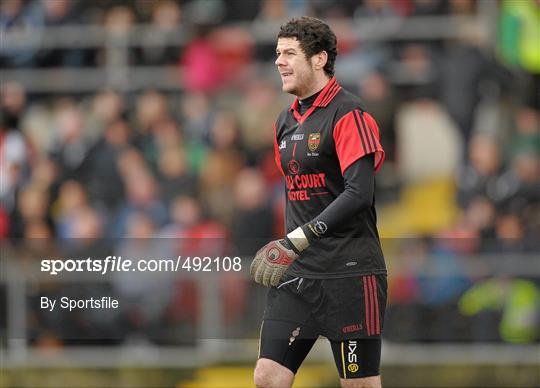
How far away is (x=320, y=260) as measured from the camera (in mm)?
6449

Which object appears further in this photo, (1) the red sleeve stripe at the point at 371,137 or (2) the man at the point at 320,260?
(2) the man at the point at 320,260

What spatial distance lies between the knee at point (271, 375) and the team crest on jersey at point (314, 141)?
1.12m

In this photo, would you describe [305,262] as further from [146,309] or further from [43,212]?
[43,212]

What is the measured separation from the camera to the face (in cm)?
639

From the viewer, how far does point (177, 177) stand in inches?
480

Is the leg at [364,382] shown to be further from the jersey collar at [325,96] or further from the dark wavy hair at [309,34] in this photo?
the dark wavy hair at [309,34]

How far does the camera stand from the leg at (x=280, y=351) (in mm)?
6336

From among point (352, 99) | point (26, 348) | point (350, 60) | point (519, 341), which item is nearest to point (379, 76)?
point (350, 60)

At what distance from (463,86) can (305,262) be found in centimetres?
648

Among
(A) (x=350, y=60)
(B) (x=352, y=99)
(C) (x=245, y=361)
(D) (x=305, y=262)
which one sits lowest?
(C) (x=245, y=361)

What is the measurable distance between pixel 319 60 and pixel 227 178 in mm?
5873

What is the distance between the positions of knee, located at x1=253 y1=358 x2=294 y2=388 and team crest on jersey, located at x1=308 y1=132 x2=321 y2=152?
44.0 inches

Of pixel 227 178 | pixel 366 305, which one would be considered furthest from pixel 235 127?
pixel 366 305

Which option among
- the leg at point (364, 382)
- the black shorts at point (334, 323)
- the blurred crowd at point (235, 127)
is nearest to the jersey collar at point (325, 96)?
the black shorts at point (334, 323)
